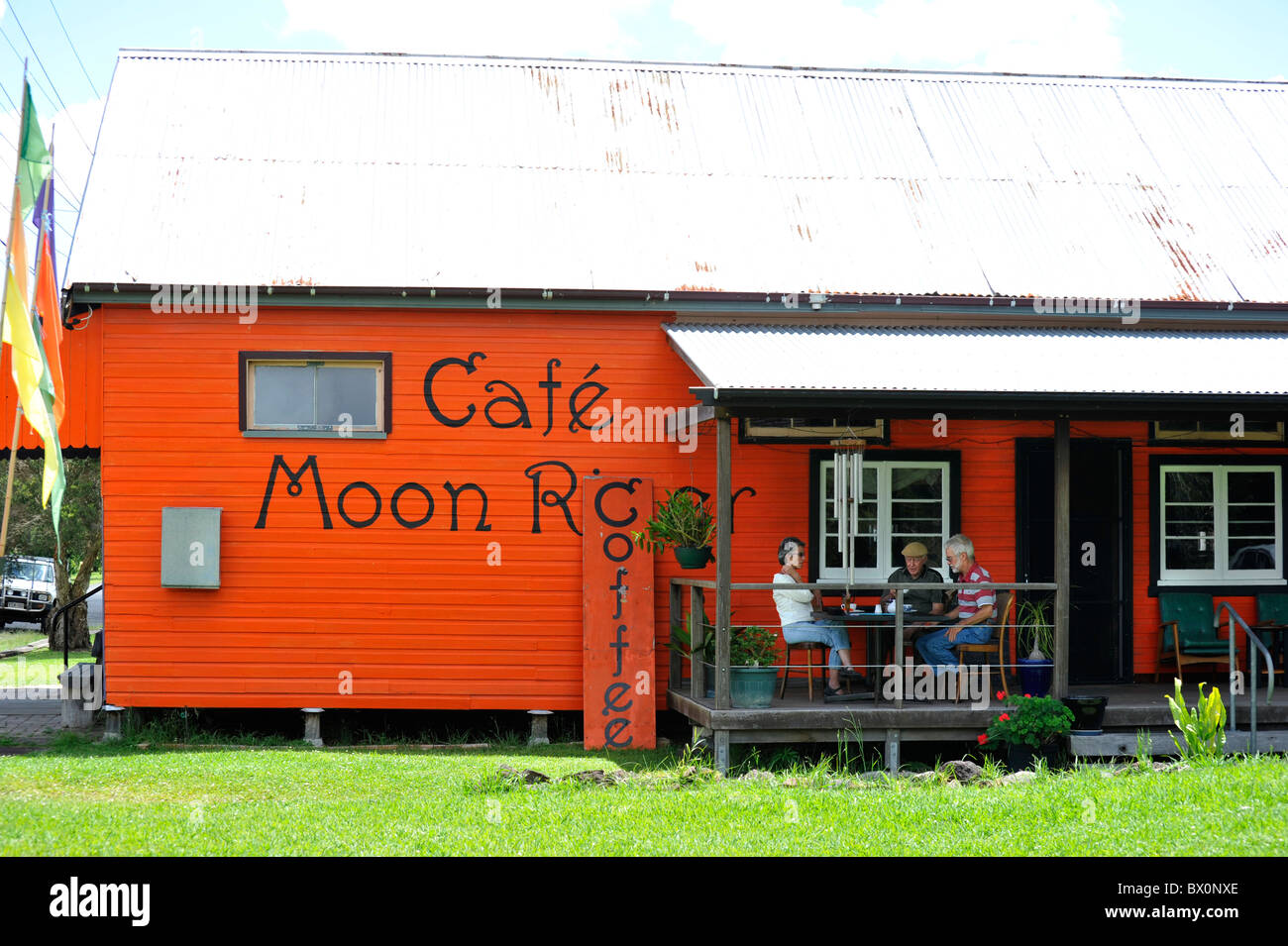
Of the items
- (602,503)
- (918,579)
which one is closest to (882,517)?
(918,579)

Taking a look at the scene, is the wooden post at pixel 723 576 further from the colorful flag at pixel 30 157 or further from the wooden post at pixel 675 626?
the colorful flag at pixel 30 157

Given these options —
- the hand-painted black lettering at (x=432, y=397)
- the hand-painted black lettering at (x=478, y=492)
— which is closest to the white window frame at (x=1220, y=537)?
the hand-painted black lettering at (x=478, y=492)

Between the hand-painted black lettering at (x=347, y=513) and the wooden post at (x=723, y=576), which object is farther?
the hand-painted black lettering at (x=347, y=513)

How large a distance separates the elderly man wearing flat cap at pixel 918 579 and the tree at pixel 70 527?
15.3m

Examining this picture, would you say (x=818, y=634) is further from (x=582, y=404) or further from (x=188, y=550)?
(x=188, y=550)

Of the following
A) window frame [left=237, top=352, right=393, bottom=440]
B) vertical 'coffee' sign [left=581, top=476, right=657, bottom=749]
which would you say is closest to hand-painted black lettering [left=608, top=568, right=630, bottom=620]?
vertical 'coffee' sign [left=581, top=476, right=657, bottom=749]

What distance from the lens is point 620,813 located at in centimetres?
744

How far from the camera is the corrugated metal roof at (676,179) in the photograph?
11.5m

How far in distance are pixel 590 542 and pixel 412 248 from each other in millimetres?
3074

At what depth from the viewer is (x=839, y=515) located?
10703 mm
